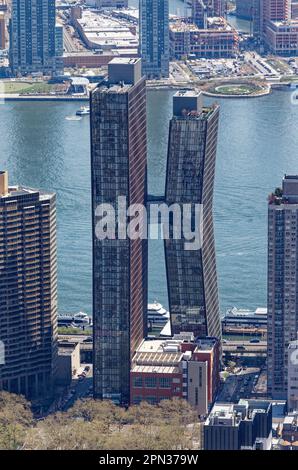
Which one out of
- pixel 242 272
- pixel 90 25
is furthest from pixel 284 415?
pixel 90 25

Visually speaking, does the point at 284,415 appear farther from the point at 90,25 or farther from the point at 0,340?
the point at 90,25

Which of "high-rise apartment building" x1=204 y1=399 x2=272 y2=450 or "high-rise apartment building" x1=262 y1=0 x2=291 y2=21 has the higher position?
"high-rise apartment building" x1=262 y1=0 x2=291 y2=21

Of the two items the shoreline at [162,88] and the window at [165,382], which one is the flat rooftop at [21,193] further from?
the shoreline at [162,88]

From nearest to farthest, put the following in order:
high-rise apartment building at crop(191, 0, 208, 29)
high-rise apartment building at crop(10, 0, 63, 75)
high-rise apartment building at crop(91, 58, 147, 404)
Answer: high-rise apartment building at crop(91, 58, 147, 404)
high-rise apartment building at crop(10, 0, 63, 75)
high-rise apartment building at crop(191, 0, 208, 29)

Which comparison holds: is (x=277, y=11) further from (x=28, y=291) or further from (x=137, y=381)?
(x=137, y=381)

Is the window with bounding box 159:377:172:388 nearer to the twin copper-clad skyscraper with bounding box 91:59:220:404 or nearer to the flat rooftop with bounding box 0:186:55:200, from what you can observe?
the twin copper-clad skyscraper with bounding box 91:59:220:404

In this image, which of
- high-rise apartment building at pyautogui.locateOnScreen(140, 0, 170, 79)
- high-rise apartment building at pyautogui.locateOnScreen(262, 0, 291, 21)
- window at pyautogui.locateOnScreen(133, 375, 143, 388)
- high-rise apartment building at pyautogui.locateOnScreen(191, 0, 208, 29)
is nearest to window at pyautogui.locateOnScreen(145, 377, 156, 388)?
window at pyautogui.locateOnScreen(133, 375, 143, 388)

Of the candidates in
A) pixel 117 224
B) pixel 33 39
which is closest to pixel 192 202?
pixel 117 224
